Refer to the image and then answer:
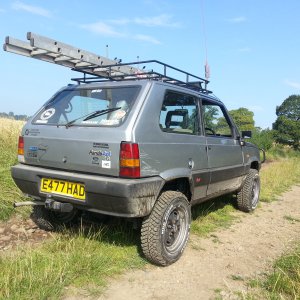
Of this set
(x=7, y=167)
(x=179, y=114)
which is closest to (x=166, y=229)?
(x=179, y=114)

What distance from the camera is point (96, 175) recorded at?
3.26 meters

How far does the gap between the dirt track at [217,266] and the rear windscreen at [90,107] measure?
1.48 m

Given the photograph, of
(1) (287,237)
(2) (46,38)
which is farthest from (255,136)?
(2) (46,38)

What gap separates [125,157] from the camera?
3.10 metres

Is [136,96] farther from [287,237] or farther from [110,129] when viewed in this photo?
[287,237]

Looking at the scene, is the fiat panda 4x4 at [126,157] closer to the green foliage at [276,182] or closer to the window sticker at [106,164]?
the window sticker at [106,164]

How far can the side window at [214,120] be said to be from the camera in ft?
15.0

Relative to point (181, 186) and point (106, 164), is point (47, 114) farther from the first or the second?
point (181, 186)

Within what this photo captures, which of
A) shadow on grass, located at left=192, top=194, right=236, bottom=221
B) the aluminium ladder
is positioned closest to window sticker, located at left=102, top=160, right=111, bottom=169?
the aluminium ladder

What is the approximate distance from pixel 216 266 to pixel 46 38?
3516 mm

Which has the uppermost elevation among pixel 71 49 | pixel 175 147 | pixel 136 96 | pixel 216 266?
pixel 71 49

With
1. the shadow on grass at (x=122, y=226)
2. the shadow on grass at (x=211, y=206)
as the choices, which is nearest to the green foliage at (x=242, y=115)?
the shadow on grass at (x=211, y=206)

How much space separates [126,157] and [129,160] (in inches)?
1.5

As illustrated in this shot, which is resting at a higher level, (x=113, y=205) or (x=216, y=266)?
(x=113, y=205)
